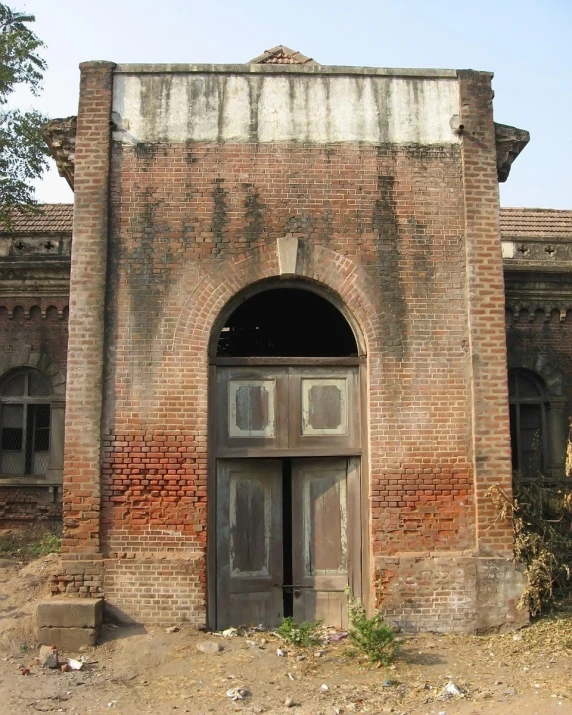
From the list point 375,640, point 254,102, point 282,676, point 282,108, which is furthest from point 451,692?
point 254,102

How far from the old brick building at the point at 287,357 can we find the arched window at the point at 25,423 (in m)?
5.68

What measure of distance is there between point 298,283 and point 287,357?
3.03 ft

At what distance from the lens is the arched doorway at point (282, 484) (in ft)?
29.0

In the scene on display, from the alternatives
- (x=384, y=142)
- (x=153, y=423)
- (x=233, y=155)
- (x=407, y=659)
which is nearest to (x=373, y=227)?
(x=384, y=142)

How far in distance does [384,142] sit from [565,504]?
5.16m

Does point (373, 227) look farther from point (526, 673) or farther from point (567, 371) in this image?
point (567, 371)

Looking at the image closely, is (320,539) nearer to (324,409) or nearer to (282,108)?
(324,409)

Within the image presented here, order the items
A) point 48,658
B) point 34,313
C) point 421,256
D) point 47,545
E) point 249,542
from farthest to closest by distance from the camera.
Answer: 1. point 34,313
2. point 47,545
3. point 421,256
4. point 249,542
5. point 48,658

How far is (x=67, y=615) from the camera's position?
8109 millimetres

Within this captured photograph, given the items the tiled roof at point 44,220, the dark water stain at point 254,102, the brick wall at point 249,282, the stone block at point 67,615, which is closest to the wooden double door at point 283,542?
A: the brick wall at point 249,282

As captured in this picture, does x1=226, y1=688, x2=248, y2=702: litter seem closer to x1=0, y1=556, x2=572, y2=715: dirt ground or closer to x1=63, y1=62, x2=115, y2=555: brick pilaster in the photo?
x1=0, y1=556, x2=572, y2=715: dirt ground

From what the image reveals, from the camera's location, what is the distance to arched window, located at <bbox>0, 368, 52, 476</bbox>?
543 inches

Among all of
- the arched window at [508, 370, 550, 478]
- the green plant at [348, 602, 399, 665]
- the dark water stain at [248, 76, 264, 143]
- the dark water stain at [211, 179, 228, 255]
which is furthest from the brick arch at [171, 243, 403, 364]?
the arched window at [508, 370, 550, 478]

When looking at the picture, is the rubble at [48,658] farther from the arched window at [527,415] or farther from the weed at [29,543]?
the arched window at [527,415]
